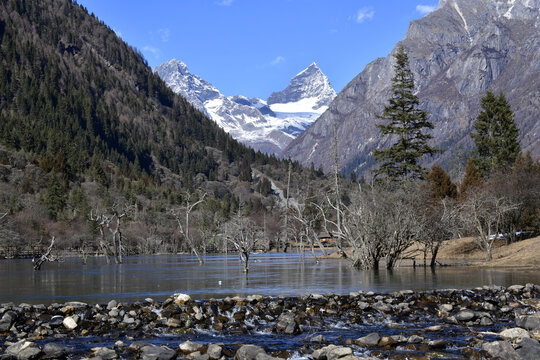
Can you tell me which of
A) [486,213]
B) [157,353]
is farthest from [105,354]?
[486,213]

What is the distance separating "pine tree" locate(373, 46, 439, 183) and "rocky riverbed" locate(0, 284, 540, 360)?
49.9 m

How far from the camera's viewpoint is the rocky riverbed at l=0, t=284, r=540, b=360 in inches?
637

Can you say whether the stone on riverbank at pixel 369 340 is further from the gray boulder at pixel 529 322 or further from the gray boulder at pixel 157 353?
the gray boulder at pixel 529 322

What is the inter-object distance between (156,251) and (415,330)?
392ft

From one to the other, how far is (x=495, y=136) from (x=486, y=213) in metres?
38.1

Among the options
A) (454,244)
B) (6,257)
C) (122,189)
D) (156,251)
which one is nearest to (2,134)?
(122,189)

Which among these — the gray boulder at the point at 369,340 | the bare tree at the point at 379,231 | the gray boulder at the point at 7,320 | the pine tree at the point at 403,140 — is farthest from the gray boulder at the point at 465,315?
the pine tree at the point at 403,140

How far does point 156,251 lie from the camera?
438 feet

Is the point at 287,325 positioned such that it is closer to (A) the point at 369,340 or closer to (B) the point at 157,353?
(A) the point at 369,340

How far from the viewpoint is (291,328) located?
19.7 meters

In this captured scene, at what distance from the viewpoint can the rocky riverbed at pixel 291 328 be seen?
637 inches

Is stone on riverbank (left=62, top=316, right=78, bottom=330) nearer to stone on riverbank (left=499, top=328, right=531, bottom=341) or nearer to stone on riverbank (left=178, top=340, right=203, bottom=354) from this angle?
stone on riverbank (left=178, top=340, right=203, bottom=354)

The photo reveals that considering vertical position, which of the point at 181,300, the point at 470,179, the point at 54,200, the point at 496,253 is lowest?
the point at 181,300

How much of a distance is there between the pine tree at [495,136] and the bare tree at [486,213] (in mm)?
24871
